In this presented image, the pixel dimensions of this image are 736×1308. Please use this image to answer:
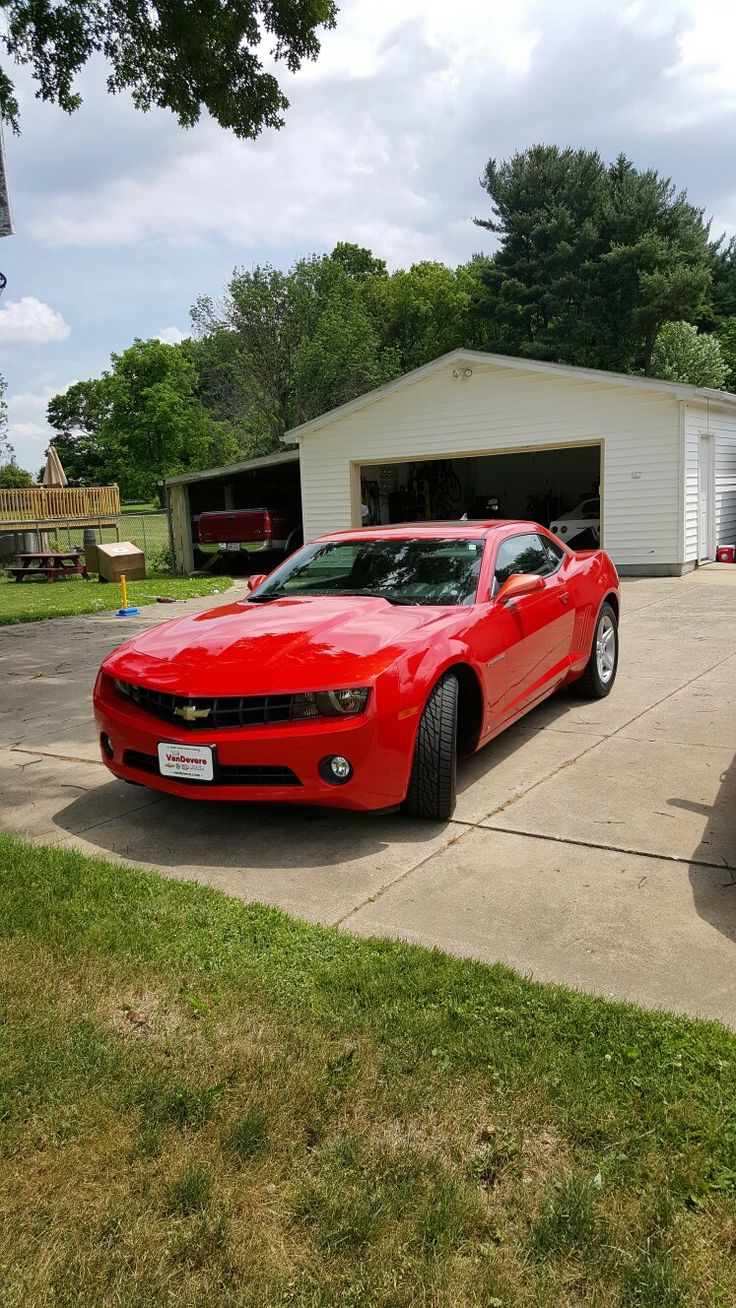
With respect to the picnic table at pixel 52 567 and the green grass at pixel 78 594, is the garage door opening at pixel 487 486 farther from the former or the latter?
the picnic table at pixel 52 567

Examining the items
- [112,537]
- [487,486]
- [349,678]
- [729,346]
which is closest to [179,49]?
[349,678]

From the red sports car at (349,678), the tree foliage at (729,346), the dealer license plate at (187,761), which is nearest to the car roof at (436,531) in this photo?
the red sports car at (349,678)

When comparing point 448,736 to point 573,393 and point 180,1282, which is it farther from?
point 573,393

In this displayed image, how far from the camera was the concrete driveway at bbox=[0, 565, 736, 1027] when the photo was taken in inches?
123

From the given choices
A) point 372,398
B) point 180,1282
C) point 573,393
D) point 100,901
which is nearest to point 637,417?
point 573,393

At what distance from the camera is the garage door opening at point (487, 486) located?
24272mm

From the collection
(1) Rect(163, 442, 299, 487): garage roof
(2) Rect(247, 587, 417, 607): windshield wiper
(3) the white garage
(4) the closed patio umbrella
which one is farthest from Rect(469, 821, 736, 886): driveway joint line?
(4) the closed patio umbrella

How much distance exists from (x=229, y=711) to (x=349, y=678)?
57 centimetres

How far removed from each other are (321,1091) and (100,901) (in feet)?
4.81

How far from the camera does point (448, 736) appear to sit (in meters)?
4.20

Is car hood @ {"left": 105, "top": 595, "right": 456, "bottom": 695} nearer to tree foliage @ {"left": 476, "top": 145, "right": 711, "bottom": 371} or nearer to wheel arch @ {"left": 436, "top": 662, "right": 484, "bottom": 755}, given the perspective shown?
wheel arch @ {"left": 436, "top": 662, "right": 484, "bottom": 755}

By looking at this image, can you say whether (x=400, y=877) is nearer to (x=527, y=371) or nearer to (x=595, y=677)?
(x=595, y=677)

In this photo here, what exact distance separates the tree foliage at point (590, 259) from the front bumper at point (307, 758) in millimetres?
35372

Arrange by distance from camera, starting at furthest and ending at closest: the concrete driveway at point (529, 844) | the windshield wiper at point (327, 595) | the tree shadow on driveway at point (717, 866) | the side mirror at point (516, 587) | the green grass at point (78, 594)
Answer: the green grass at point (78, 594) → the windshield wiper at point (327, 595) → the side mirror at point (516, 587) → the tree shadow on driveway at point (717, 866) → the concrete driveway at point (529, 844)
